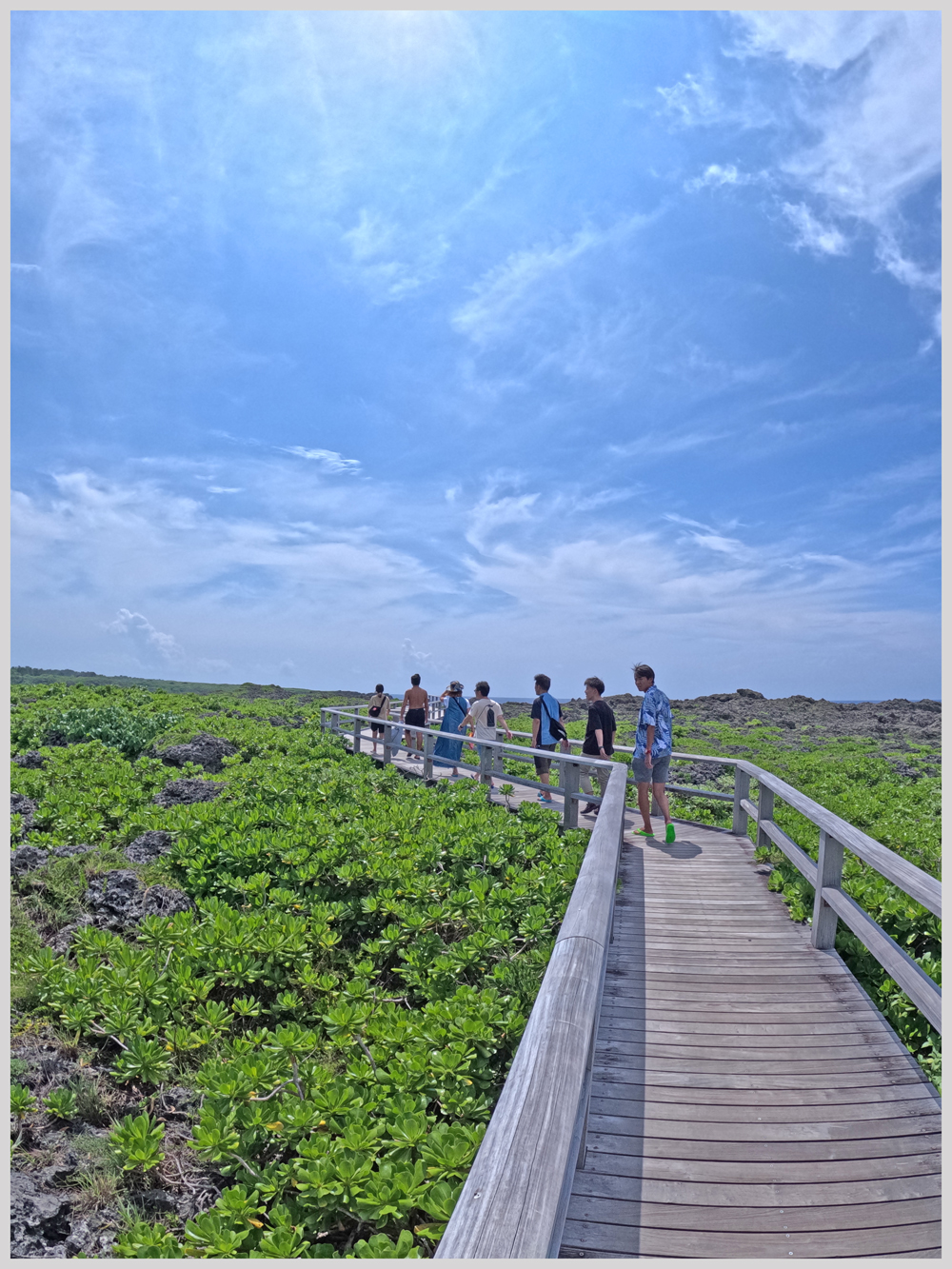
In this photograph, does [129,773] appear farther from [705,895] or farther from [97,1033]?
[705,895]

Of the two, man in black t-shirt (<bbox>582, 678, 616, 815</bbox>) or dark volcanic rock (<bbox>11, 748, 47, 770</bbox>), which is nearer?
man in black t-shirt (<bbox>582, 678, 616, 815</bbox>)

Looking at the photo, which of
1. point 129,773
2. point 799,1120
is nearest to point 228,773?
point 129,773

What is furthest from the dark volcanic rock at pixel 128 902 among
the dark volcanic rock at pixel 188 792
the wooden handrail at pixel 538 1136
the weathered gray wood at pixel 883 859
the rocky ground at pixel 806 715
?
the rocky ground at pixel 806 715

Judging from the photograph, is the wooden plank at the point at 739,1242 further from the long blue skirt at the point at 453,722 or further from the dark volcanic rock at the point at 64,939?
the long blue skirt at the point at 453,722

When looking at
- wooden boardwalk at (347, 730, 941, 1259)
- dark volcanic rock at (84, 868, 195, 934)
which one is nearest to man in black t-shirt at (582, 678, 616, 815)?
wooden boardwalk at (347, 730, 941, 1259)

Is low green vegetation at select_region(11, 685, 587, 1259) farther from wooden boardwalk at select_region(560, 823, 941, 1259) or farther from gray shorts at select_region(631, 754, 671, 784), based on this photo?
gray shorts at select_region(631, 754, 671, 784)

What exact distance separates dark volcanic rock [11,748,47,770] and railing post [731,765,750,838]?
12.8 metres

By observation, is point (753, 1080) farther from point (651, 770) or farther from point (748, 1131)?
point (651, 770)

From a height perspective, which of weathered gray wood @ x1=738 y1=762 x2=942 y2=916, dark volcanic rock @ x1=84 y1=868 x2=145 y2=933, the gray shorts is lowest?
dark volcanic rock @ x1=84 y1=868 x2=145 y2=933

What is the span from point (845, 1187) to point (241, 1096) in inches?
122

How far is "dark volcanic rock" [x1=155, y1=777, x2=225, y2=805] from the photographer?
11328 mm

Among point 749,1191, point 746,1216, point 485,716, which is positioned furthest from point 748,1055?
point 485,716

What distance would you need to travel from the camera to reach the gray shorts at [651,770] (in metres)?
8.66

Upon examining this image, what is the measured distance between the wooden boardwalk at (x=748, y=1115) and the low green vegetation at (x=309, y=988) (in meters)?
0.70
